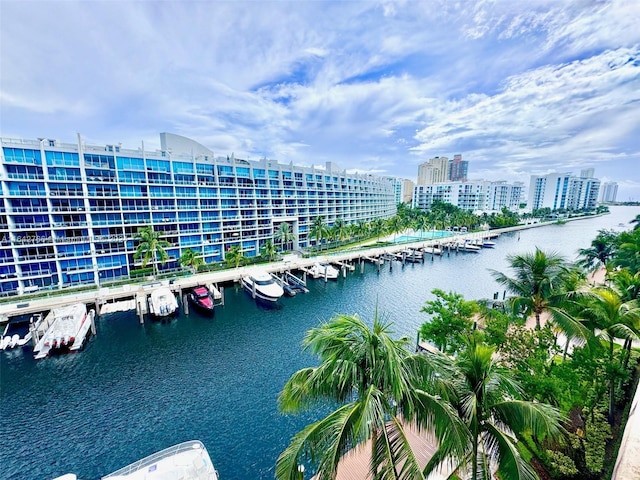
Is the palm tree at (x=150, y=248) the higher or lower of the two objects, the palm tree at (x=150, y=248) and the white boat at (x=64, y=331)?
the higher

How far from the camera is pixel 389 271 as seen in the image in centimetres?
5962

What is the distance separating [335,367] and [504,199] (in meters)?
215

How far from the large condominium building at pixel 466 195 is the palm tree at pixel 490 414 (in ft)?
541

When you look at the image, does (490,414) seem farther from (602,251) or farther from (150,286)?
(602,251)

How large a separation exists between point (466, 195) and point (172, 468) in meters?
174

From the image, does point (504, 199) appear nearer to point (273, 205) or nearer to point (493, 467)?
point (273, 205)

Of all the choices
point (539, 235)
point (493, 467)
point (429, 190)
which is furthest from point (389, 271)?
point (429, 190)

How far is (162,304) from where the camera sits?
120 feet

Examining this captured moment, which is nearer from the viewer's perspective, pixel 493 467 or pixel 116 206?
pixel 493 467

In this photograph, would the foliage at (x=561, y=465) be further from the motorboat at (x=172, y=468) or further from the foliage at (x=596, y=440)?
the motorboat at (x=172, y=468)

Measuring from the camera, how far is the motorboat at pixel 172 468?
1463 centimetres

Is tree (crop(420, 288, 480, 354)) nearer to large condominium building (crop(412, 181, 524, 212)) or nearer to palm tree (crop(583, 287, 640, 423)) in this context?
palm tree (crop(583, 287, 640, 423))

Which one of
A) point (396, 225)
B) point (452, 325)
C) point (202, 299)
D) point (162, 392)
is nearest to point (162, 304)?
point (202, 299)

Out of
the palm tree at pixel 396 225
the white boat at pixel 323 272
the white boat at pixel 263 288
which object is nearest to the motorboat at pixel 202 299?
the white boat at pixel 263 288
